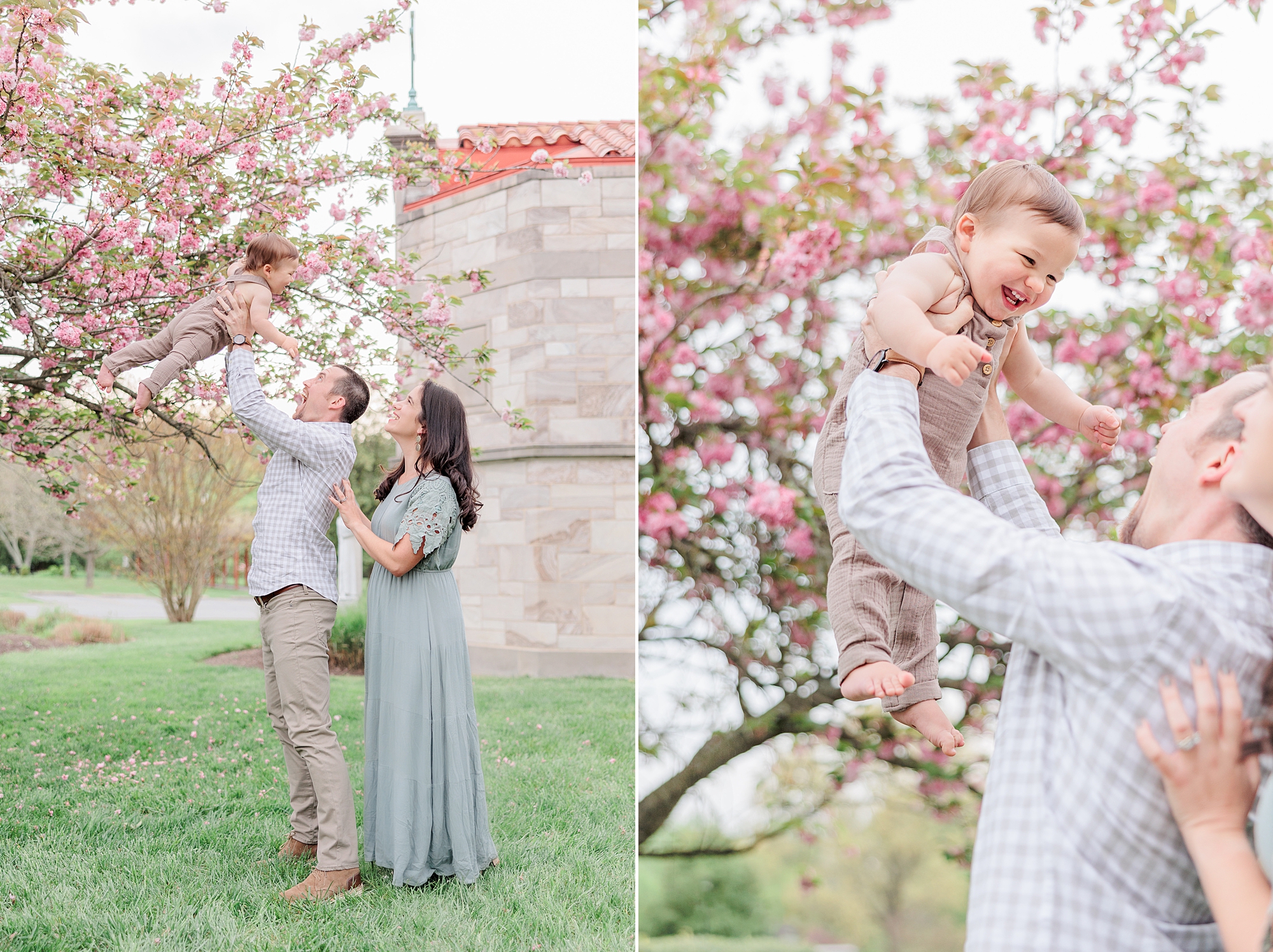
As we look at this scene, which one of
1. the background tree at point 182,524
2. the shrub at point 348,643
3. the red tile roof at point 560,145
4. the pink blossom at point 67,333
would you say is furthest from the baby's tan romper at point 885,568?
the background tree at point 182,524

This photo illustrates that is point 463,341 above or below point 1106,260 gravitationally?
above

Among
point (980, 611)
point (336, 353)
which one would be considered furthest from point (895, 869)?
point (980, 611)

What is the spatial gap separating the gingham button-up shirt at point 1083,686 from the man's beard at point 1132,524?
0.10 meters

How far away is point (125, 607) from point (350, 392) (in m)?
6.74

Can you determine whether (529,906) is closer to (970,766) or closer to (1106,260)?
(970,766)

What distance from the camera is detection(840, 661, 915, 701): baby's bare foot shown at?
3.98 ft

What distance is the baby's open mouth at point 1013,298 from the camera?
1271mm

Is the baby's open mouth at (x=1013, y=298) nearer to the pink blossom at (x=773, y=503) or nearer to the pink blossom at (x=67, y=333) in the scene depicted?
the pink blossom at (x=773, y=503)

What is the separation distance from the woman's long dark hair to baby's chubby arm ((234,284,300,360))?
0.45 meters

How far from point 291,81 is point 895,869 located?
168 inches

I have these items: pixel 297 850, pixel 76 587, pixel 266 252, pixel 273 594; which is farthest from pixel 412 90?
pixel 297 850

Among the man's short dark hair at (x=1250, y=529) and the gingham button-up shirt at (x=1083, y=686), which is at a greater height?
the man's short dark hair at (x=1250, y=529)

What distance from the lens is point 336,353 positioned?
452cm

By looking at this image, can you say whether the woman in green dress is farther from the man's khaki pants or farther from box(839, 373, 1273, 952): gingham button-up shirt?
box(839, 373, 1273, 952): gingham button-up shirt
